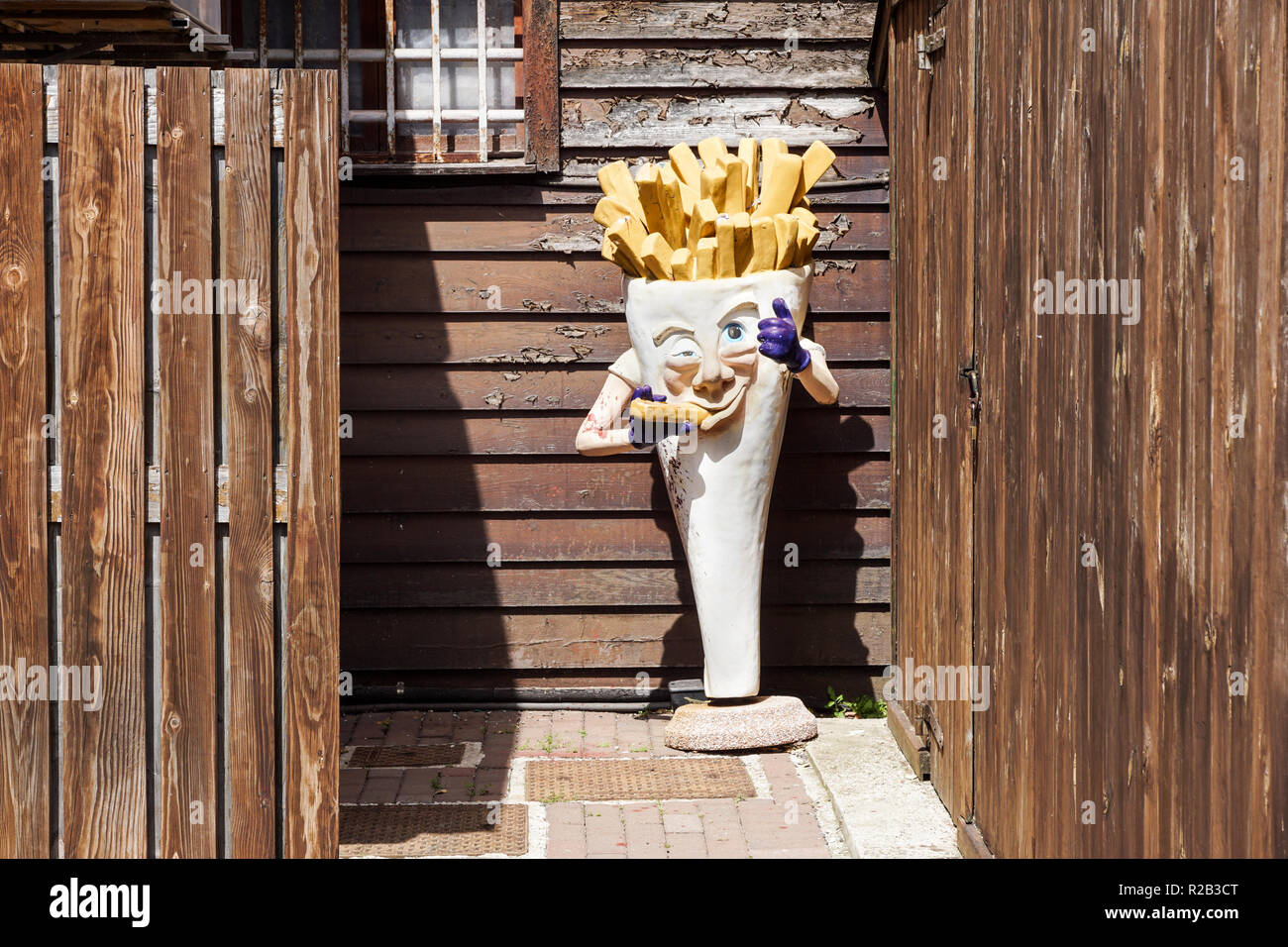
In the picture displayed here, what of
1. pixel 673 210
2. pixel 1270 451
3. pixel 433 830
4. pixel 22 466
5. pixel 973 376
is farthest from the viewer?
pixel 673 210

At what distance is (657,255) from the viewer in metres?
5.29

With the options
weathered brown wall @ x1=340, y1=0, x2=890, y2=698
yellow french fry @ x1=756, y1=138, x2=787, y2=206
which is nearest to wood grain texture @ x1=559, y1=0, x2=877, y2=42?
weathered brown wall @ x1=340, y1=0, x2=890, y2=698

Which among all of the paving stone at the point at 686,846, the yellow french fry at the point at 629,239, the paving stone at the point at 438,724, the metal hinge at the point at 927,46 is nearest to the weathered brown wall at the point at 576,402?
the paving stone at the point at 438,724

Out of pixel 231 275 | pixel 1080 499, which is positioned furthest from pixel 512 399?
pixel 1080 499

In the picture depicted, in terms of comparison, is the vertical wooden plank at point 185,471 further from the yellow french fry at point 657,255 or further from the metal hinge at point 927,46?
the metal hinge at point 927,46

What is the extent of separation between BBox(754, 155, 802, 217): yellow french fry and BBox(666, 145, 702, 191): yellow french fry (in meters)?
0.28

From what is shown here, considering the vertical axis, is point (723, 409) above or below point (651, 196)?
below

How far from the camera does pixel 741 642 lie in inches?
217

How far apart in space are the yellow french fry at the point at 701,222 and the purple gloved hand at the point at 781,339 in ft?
1.29

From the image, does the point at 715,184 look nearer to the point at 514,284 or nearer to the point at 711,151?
the point at 711,151

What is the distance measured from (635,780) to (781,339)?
71.5 inches

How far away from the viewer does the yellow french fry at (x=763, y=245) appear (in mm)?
5242

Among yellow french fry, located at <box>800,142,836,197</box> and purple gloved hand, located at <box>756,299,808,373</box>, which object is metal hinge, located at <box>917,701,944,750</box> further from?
yellow french fry, located at <box>800,142,836,197</box>

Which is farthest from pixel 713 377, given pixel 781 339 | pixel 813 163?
pixel 813 163
